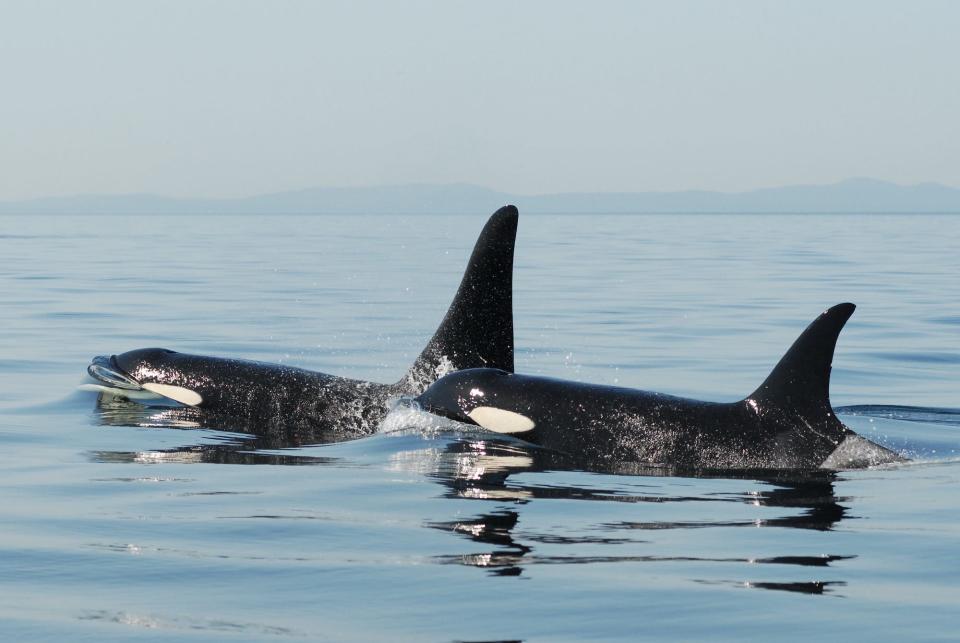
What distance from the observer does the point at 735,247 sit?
55.0 m

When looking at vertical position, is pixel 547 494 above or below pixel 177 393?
below

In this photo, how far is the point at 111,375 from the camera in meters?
12.8

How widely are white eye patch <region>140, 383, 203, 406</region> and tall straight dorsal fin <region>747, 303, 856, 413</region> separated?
5.05 metres

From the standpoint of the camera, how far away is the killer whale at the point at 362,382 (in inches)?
450

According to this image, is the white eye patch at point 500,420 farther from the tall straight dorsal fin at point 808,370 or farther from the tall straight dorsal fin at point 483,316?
the tall straight dorsal fin at point 483,316

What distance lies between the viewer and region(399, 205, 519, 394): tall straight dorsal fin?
11430mm

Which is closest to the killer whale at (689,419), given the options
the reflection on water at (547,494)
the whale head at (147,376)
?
the reflection on water at (547,494)

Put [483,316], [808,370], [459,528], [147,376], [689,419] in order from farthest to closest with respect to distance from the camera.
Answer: [147,376] < [483,316] < [689,419] < [808,370] < [459,528]

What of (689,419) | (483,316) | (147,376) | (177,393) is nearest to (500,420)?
(689,419)

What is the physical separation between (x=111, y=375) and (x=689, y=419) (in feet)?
18.9

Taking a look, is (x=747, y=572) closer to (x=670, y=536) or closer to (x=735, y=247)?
(x=670, y=536)

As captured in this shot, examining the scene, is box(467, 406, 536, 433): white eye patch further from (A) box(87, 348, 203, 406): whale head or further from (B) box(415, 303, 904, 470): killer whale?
(A) box(87, 348, 203, 406): whale head

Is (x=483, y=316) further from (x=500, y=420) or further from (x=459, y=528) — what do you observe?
(x=459, y=528)

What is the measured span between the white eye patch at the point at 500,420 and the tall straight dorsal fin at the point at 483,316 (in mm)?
1690
